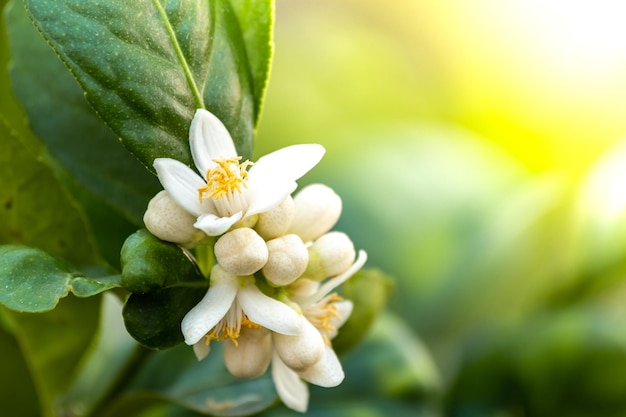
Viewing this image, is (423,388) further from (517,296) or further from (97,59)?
(97,59)

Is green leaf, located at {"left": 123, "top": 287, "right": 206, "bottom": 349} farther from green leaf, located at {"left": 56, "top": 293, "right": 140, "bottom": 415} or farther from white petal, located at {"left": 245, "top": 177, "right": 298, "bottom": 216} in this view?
green leaf, located at {"left": 56, "top": 293, "right": 140, "bottom": 415}

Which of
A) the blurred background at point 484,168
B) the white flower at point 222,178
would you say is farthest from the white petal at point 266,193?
the blurred background at point 484,168

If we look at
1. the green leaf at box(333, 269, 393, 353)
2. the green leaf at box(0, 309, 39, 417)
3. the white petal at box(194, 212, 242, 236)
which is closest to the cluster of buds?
the white petal at box(194, 212, 242, 236)

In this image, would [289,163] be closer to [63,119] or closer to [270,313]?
[270,313]

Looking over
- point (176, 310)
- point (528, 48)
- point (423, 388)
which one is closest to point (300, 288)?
point (176, 310)

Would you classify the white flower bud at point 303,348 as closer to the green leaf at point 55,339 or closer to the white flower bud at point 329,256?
the white flower bud at point 329,256

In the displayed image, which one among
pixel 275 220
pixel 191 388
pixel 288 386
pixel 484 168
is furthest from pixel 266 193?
pixel 484 168
